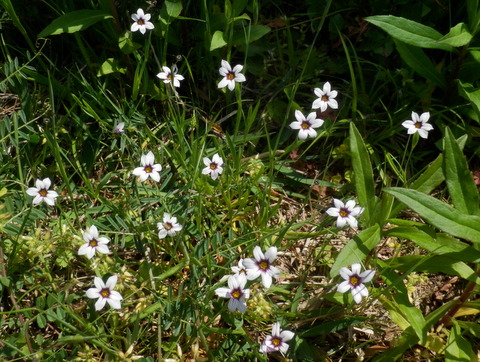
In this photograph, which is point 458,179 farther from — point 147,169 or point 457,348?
point 147,169

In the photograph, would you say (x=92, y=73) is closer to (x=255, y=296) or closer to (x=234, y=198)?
(x=234, y=198)

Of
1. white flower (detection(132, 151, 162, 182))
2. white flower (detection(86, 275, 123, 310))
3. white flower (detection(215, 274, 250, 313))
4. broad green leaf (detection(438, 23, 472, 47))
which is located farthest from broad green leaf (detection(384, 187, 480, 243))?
white flower (detection(86, 275, 123, 310))

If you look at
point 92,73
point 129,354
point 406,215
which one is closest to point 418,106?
point 406,215

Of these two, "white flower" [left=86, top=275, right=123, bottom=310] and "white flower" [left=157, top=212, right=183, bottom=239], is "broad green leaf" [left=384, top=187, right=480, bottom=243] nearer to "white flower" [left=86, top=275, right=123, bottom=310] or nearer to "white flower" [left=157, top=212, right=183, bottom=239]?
"white flower" [left=157, top=212, right=183, bottom=239]

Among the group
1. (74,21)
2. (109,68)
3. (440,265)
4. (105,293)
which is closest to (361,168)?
(440,265)

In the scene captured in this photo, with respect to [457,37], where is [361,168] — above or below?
below

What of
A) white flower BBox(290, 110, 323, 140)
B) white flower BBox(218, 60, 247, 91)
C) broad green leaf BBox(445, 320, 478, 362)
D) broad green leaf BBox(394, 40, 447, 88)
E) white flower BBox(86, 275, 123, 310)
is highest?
broad green leaf BBox(394, 40, 447, 88)
